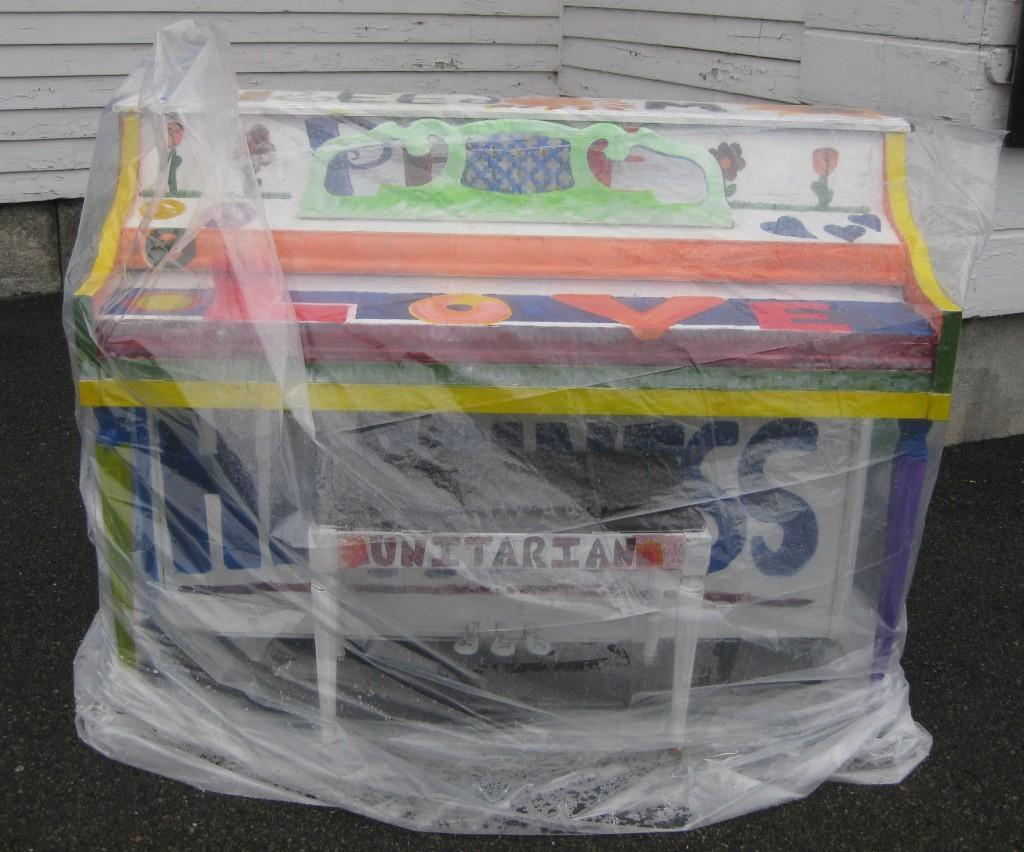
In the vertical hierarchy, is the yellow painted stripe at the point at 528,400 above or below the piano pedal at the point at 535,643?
above

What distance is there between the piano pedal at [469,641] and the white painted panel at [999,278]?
2.25 m

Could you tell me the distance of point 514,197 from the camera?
2.50 metres

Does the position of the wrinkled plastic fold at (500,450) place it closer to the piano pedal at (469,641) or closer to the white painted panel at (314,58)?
the piano pedal at (469,641)

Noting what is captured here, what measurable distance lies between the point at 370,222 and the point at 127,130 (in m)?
0.56

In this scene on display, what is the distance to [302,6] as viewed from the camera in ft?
17.7

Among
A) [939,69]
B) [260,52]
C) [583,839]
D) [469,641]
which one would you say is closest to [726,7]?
[939,69]

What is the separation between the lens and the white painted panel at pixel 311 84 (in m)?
5.15

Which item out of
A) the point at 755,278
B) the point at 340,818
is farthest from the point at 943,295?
the point at 340,818

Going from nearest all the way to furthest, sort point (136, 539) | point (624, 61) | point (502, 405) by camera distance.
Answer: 1. point (502, 405)
2. point (136, 539)
3. point (624, 61)

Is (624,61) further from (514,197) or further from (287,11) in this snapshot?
(514,197)

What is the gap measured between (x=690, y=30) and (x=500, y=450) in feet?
10.5

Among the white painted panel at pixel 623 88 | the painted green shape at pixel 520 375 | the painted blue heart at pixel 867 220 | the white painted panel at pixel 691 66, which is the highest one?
→ the white painted panel at pixel 691 66

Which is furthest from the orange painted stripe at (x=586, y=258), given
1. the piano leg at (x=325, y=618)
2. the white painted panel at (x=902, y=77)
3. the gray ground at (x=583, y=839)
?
the white painted panel at (x=902, y=77)

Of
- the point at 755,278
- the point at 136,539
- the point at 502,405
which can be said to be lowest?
the point at 136,539
